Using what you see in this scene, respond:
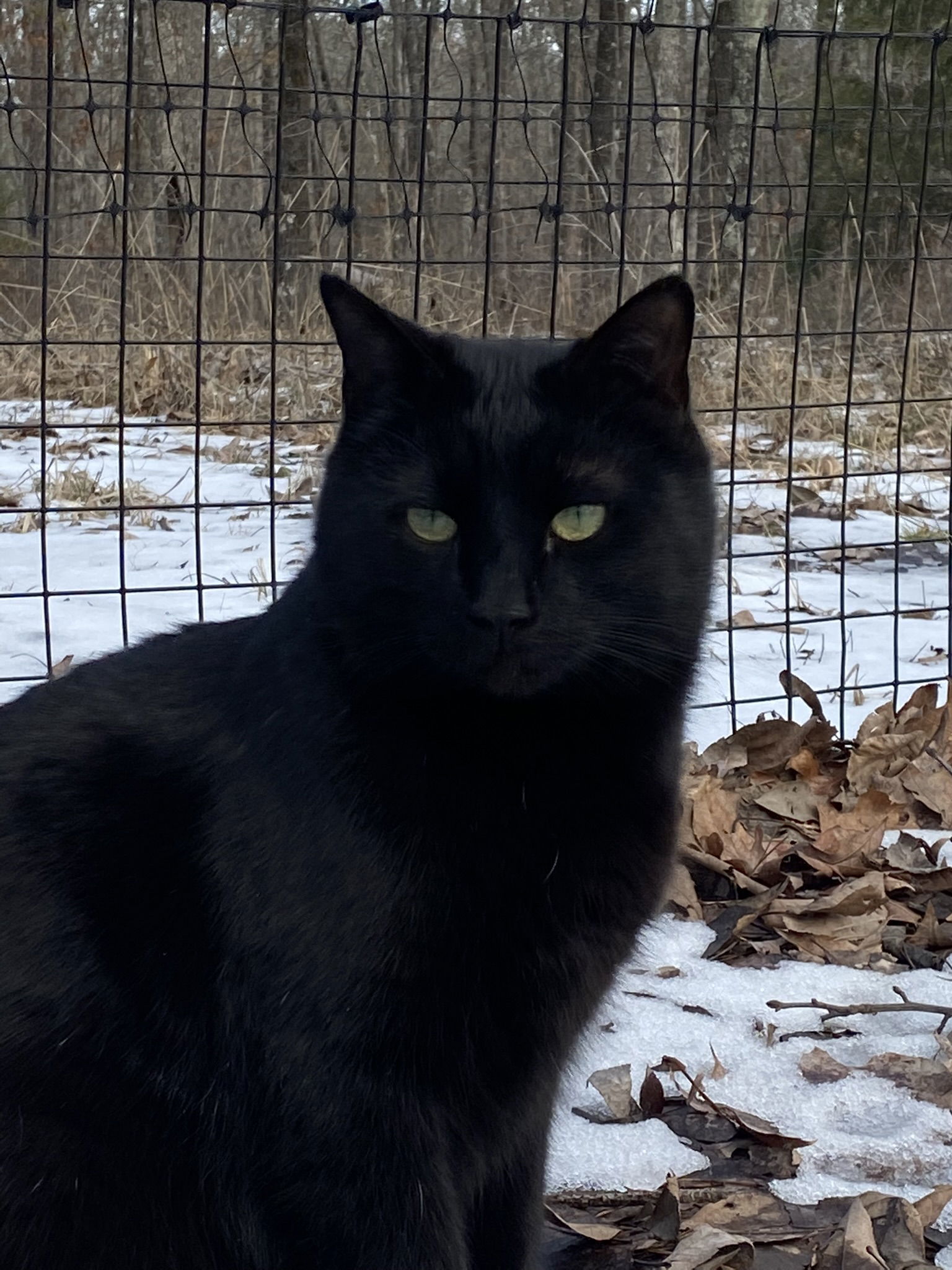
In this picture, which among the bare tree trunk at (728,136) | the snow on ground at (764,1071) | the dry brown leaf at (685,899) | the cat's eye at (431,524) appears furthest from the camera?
the bare tree trunk at (728,136)

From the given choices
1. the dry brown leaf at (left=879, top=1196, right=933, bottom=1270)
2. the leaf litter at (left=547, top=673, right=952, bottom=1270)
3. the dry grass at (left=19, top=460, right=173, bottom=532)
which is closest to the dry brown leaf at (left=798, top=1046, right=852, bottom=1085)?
the leaf litter at (left=547, top=673, right=952, bottom=1270)

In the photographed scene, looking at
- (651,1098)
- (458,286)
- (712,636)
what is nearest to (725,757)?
(712,636)

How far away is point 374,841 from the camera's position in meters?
1.38

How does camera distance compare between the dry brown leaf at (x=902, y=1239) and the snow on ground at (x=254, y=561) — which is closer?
the dry brown leaf at (x=902, y=1239)

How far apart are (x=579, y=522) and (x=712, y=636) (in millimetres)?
1845

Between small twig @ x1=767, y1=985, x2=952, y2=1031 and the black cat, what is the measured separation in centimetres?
66

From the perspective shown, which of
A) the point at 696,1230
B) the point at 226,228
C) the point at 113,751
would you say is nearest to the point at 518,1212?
the point at 696,1230

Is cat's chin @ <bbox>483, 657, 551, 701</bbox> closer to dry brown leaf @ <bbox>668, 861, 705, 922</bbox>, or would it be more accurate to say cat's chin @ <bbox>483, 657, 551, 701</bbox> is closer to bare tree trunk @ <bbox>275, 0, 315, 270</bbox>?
dry brown leaf @ <bbox>668, 861, 705, 922</bbox>

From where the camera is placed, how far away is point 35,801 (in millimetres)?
1464

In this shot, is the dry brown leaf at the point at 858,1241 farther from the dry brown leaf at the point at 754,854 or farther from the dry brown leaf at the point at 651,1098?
the dry brown leaf at the point at 754,854

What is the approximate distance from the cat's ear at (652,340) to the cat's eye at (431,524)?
0.24 meters

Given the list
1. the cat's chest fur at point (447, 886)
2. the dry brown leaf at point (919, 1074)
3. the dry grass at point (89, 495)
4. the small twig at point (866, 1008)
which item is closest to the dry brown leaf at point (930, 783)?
the small twig at point (866, 1008)

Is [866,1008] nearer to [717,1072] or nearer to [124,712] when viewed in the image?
[717,1072]

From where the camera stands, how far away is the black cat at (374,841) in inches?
53.5
